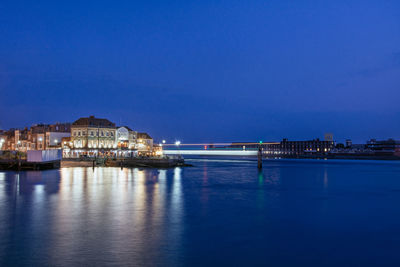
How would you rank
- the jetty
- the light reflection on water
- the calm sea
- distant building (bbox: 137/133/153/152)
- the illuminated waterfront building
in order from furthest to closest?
distant building (bbox: 137/133/153/152) → the illuminated waterfront building → the jetty → the light reflection on water → the calm sea

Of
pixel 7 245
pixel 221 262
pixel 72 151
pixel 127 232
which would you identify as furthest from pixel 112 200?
pixel 72 151

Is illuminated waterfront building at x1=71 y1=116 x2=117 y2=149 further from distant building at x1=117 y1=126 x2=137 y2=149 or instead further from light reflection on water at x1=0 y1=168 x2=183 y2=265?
light reflection on water at x1=0 y1=168 x2=183 y2=265

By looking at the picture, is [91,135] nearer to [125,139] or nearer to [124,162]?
[125,139]

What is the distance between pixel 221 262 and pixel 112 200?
1598cm

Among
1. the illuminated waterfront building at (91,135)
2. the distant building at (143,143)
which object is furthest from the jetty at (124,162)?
the distant building at (143,143)

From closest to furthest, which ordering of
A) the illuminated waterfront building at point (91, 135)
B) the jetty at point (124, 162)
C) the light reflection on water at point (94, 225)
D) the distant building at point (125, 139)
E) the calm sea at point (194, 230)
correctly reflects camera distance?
the calm sea at point (194, 230)
the light reflection on water at point (94, 225)
the jetty at point (124, 162)
the illuminated waterfront building at point (91, 135)
the distant building at point (125, 139)

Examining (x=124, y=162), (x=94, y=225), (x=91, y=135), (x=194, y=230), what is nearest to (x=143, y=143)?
(x=91, y=135)

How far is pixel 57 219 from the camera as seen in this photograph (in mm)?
18797

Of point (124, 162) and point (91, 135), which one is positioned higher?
point (91, 135)

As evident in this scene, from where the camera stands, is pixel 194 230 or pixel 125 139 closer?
pixel 194 230

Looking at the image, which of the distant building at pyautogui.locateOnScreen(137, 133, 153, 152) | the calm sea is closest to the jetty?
the distant building at pyautogui.locateOnScreen(137, 133, 153, 152)

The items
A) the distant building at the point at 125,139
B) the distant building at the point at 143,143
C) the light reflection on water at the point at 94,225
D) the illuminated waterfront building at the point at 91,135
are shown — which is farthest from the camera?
the distant building at the point at 143,143

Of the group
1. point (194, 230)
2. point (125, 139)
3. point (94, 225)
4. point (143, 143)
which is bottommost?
point (194, 230)

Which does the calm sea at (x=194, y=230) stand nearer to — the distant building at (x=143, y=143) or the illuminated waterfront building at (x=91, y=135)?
the illuminated waterfront building at (x=91, y=135)
